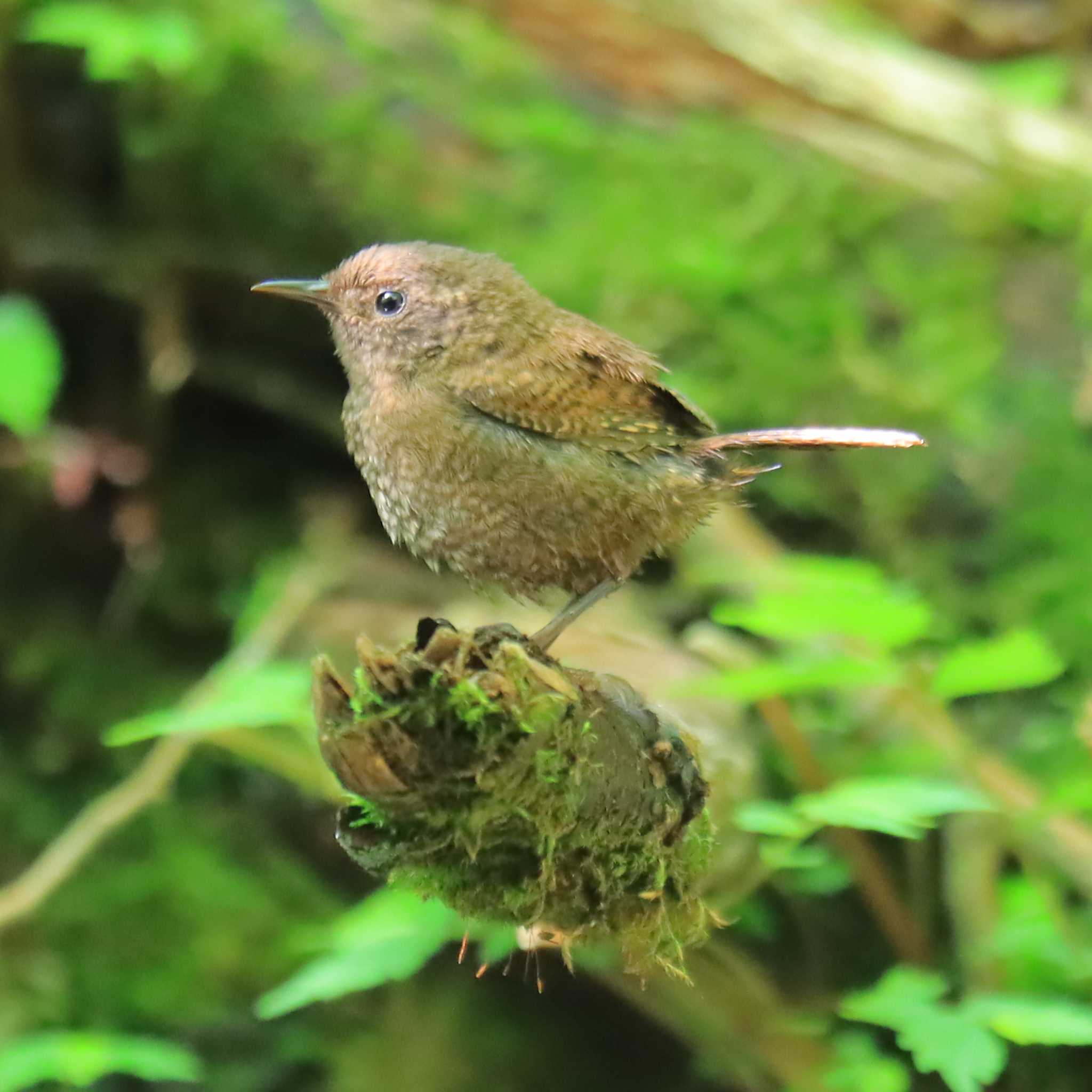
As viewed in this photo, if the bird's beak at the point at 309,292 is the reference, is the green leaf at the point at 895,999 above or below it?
below

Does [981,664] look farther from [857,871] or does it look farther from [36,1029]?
[36,1029]

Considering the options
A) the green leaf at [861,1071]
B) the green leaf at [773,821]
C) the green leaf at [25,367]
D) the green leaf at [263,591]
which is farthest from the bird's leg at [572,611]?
the green leaf at [263,591]

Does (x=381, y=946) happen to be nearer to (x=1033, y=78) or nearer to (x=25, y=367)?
(x=25, y=367)

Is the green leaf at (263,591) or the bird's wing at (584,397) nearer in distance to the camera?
the bird's wing at (584,397)

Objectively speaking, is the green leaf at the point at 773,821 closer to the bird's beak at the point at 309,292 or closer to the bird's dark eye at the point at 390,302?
the bird's dark eye at the point at 390,302

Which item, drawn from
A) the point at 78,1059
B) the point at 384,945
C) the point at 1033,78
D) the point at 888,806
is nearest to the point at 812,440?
the point at 888,806

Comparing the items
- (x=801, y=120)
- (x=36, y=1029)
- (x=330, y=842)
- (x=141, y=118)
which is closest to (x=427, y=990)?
(x=330, y=842)

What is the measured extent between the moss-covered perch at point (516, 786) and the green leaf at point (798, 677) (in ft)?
1.51

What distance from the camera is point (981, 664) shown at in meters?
2.20

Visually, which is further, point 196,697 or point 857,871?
point 196,697

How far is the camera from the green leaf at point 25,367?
296 cm

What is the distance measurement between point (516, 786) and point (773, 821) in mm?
730

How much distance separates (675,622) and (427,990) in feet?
4.36

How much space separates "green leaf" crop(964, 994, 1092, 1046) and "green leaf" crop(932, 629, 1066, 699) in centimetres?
54
